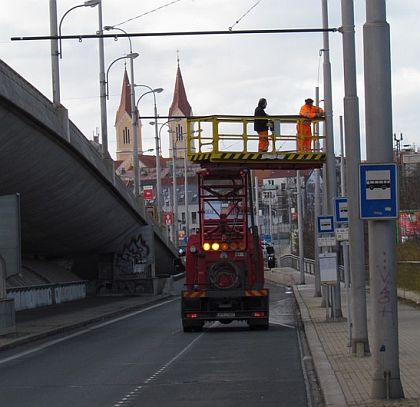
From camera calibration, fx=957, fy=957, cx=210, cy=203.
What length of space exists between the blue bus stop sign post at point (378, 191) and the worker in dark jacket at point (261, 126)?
44.0 feet

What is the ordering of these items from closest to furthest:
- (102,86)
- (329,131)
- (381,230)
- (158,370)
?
(381,230) → (158,370) → (329,131) → (102,86)

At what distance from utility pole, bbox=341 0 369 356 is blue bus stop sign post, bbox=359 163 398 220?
5.79 meters

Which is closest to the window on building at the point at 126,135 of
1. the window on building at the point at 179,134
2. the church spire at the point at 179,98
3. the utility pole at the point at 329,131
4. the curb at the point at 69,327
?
the church spire at the point at 179,98

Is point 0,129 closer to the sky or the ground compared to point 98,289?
closer to the sky

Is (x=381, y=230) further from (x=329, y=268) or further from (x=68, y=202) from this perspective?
(x=68, y=202)

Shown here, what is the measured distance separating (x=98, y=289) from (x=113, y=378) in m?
40.0

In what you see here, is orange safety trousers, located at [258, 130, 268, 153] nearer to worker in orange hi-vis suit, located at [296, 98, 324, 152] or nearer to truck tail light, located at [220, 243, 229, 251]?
worker in orange hi-vis suit, located at [296, 98, 324, 152]

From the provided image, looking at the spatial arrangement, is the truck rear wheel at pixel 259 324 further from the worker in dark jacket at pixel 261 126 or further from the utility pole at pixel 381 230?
the utility pole at pixel 381 230

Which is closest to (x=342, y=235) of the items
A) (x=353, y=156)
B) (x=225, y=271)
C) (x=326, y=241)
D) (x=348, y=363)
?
(x=353, y=156)

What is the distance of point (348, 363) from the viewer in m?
15.7

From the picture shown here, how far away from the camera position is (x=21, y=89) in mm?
28219

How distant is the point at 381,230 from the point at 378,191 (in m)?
0.44

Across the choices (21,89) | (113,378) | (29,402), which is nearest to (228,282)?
(21,89)

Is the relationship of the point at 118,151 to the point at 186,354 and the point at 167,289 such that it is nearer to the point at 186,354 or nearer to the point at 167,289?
the point at 167,289
